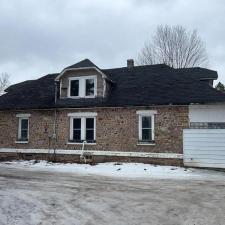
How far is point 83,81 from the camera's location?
22203mm

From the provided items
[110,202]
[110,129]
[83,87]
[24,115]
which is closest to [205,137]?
[110,129]

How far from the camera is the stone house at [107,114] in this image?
19.5 meters

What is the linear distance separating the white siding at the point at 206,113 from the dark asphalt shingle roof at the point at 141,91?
45 cm

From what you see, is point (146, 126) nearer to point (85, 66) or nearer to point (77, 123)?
point (77, 123)

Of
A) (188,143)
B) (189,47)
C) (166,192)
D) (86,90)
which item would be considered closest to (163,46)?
(189,47)

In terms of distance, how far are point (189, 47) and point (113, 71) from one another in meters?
21.6

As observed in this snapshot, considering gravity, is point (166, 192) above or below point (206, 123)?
below

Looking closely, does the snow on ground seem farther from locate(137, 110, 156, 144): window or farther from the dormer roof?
the dormer roof

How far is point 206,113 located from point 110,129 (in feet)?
17.7

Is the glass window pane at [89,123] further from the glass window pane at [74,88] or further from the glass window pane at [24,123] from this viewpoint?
the glass window pane at [24,123]

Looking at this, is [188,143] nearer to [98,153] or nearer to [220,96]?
[220,96]

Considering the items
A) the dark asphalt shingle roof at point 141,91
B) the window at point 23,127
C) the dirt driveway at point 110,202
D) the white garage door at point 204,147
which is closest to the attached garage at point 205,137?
the white garage door at point 204,147

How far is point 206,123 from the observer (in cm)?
1897

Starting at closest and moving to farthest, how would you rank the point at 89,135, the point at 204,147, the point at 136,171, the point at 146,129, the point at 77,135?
the point at 136,171 < the point at 204,147 < the point at 146,129 < the point at 89,135 < the point at 77,135
